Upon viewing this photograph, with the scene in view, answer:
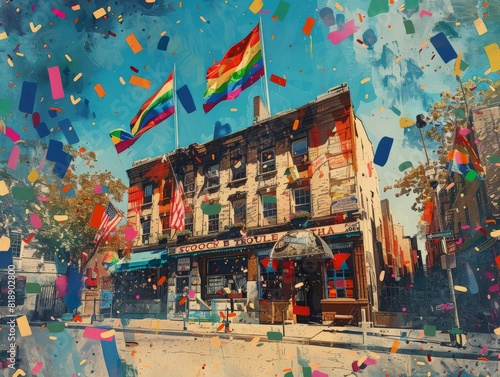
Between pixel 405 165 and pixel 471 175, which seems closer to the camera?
pixel 471 175

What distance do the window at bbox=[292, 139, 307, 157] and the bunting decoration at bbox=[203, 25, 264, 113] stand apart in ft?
3.76

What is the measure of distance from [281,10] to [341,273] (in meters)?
3.51

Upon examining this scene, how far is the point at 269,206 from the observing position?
16.6ft

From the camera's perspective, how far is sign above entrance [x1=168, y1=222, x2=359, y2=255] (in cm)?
452

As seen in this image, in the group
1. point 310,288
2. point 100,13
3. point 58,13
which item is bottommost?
point 310,288

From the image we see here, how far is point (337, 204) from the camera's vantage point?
181 inches

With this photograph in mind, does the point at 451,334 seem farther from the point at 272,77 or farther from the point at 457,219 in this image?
the point at 272,77

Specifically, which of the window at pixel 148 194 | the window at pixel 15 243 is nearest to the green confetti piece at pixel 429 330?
the window at pixel 148 194

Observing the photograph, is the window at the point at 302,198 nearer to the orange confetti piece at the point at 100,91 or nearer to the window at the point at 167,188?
the window at the point at 167,188

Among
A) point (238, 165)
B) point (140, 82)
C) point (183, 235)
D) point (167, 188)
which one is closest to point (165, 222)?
point (183, 235)

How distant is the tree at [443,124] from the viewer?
424 cm

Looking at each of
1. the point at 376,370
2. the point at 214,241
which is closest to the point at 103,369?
the point at 214,241

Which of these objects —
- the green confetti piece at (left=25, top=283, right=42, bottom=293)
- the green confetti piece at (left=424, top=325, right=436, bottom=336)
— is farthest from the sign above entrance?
the green confetti piece at (left=25, top=283, right=42, bottom=293)

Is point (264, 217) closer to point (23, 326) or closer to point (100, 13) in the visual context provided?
point (23, 326)
